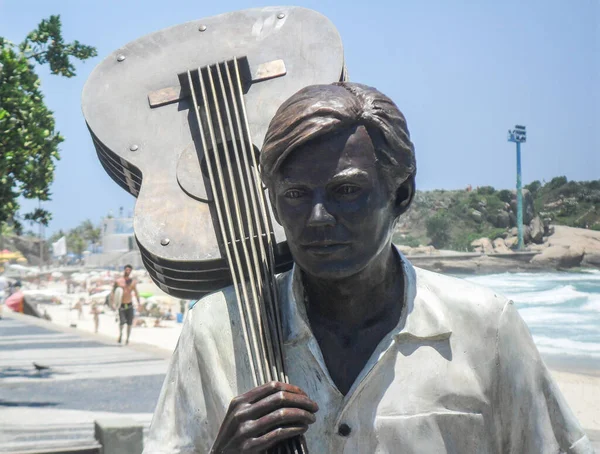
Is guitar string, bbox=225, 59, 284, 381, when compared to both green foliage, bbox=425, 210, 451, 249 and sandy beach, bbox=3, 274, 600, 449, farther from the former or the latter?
green foliage, bbox=425, 210, 451, 249

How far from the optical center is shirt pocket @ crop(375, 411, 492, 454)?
1.93 metres

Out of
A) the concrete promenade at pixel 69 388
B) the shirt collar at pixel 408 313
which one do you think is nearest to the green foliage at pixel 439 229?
the concrete promenade at pixel 69 388

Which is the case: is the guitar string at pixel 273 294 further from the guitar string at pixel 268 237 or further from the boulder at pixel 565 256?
the boulder at pixel 565 256

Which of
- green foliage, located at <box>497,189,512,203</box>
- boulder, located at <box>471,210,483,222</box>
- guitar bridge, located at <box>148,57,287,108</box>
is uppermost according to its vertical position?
guitar bridge, located at <box>148,57,287,108</box>

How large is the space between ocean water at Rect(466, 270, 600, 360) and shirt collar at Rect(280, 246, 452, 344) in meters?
17.7

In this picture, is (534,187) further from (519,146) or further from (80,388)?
(80,388)

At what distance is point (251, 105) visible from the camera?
2498mm

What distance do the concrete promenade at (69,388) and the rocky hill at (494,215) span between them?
946cm

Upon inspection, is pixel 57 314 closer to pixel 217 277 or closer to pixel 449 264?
pixel 449 264

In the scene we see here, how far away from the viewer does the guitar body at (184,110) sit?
2.34 metres

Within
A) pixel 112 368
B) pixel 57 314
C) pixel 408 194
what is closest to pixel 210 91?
pixel 408 194

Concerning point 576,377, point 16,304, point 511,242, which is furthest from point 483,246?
point 16,304

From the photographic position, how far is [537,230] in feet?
97.6

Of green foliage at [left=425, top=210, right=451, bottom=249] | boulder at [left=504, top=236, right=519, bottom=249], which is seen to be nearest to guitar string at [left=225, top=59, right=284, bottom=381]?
green foliage at [left=425, top=210, right=451, bottom=249]
